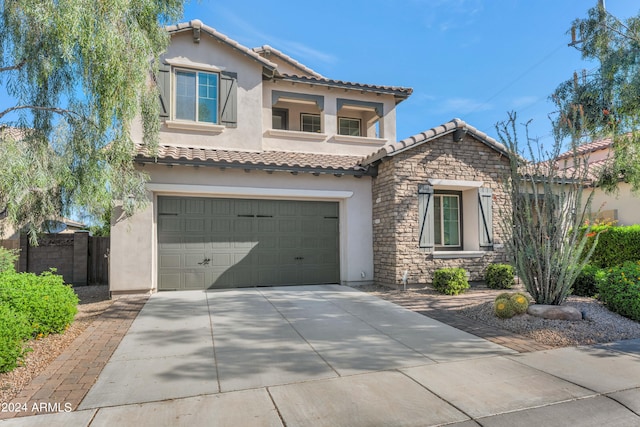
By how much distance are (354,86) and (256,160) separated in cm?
498

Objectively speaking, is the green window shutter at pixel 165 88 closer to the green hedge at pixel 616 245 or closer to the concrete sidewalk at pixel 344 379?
the concrete sidewalk at pixel 344 379

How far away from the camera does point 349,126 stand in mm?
14172

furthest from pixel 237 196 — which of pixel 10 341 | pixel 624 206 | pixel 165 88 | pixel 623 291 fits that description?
pixel 624 206

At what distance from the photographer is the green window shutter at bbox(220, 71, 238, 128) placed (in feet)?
35.5

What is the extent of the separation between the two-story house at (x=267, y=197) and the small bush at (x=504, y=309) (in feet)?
10.5

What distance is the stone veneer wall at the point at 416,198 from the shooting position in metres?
9.77

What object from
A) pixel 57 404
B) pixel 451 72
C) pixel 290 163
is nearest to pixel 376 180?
pixel 290 163

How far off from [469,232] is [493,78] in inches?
720

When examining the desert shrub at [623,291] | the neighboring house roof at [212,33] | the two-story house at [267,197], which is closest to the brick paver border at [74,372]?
the two-story house at [267,197]

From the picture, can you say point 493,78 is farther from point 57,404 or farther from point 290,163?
point 57,404

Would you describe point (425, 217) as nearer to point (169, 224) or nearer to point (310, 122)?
point (310, 122)

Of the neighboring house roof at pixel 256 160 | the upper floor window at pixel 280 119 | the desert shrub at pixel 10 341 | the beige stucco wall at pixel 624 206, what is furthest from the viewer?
the upper floor window at pixel 280 119

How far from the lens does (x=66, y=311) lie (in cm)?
587

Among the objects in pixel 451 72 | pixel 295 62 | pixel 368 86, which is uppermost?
pixel 451 72
